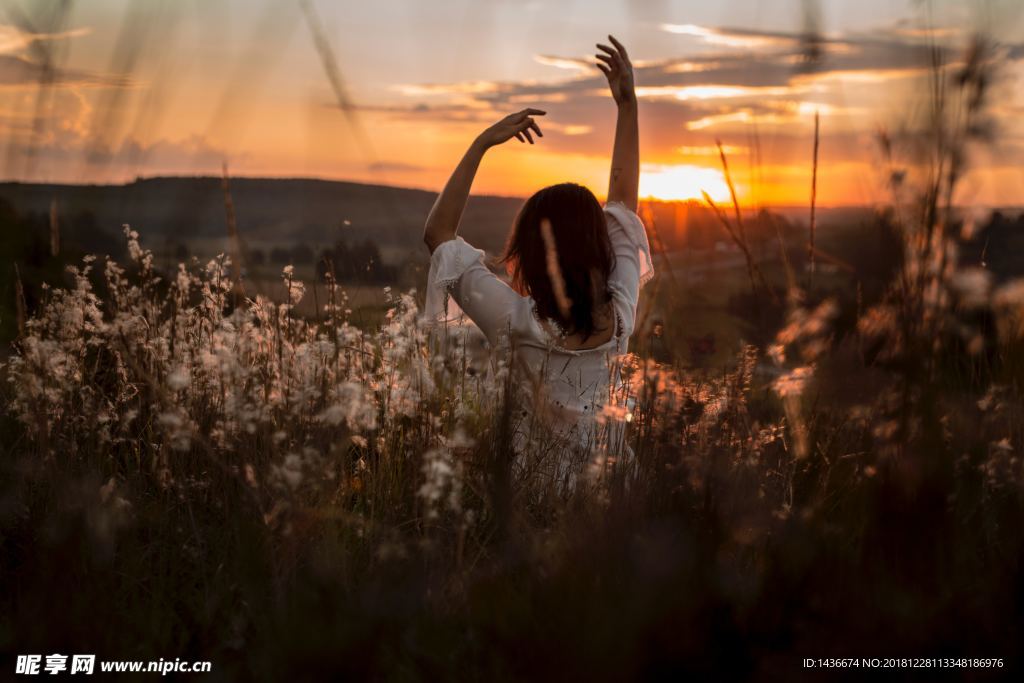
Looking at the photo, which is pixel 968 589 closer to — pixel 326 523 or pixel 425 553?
pixel 425 553

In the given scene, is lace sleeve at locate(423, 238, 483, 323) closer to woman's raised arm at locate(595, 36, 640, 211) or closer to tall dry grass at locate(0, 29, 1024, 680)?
tall dry grass at locate(0, 29, 1024, 680)

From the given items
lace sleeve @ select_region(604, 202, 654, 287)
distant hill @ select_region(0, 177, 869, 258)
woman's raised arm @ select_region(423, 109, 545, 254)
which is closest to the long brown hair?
lace sleeve @ select_region(604, 202, 654, 287)

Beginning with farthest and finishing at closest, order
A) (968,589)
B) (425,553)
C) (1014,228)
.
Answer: (1014,228) → (425,553) → (968,589)

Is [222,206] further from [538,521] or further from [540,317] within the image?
[540,317]

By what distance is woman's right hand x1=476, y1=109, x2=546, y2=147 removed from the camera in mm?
3607

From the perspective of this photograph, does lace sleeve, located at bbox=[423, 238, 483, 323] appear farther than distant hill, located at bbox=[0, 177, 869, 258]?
Yes

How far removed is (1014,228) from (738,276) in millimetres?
1105

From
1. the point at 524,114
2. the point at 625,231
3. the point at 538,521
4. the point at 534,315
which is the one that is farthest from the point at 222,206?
the point at 625,231

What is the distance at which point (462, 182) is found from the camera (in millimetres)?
3594

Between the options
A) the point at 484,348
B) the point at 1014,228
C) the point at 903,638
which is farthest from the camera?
the point at 484,348

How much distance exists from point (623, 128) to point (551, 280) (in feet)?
2.95

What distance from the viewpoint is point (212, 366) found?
2371 mm

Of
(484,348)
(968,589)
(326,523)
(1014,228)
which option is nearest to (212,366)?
(326,523)

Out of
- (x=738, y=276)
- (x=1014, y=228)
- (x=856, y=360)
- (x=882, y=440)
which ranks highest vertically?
(x=1014, y=228)
